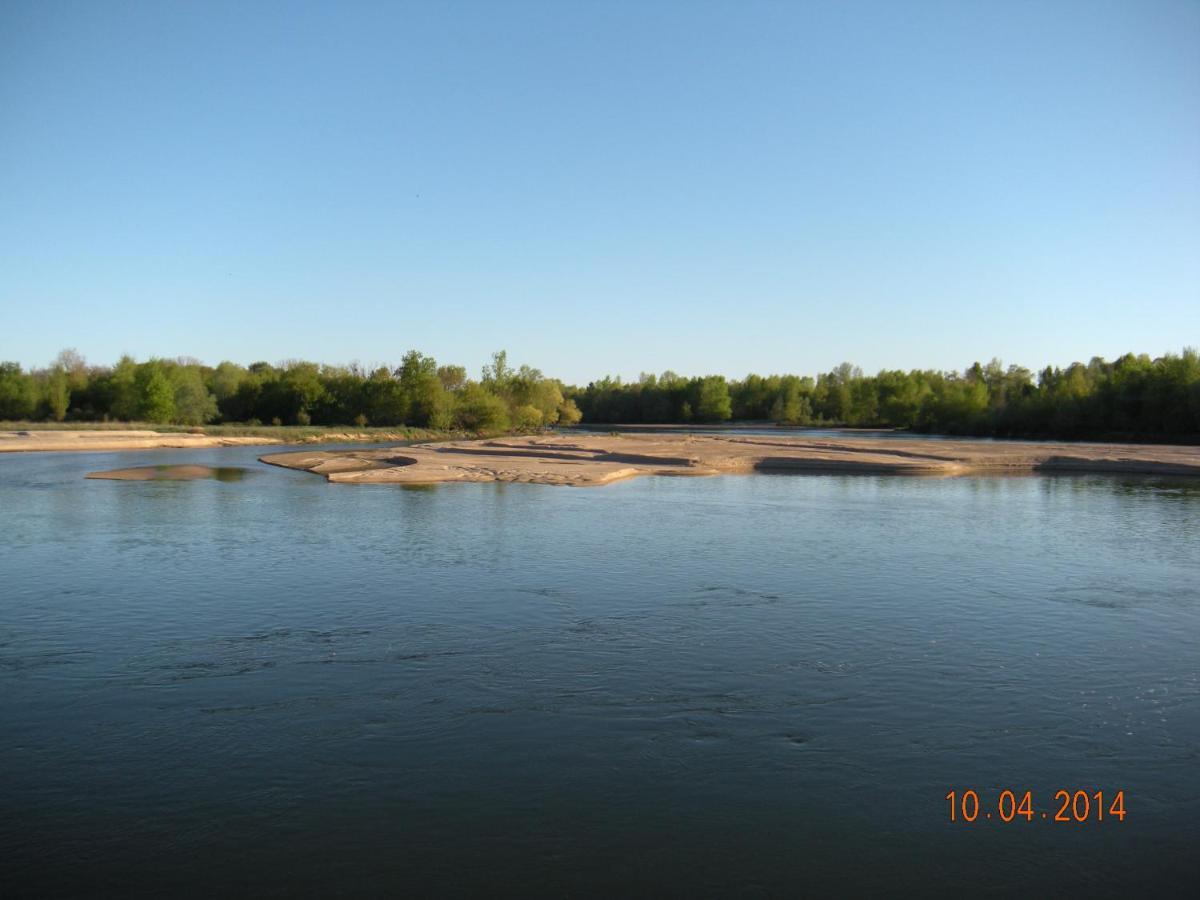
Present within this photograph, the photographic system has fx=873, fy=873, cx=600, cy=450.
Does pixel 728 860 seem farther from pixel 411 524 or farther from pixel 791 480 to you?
pixel 791 480

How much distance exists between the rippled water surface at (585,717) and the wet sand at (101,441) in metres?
35.2

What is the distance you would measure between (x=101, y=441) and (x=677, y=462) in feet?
108

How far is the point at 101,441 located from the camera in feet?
160

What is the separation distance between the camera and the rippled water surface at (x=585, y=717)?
5.75 meters

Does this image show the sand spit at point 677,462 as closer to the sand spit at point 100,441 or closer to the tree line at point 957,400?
the sand spit at point 100,441

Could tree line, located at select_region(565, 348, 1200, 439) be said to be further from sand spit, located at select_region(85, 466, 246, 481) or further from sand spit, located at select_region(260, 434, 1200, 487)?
sand spit, located at select_region(85, 466, 246, 481)

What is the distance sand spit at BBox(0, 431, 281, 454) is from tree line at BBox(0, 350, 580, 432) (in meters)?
13.4

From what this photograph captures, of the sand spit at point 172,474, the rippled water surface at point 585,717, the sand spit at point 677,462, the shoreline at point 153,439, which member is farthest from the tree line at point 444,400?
the rippled water surface at point 585,717

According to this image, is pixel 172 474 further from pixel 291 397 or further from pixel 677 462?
pixel 291 397

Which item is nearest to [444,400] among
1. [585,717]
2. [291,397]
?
[291,397]

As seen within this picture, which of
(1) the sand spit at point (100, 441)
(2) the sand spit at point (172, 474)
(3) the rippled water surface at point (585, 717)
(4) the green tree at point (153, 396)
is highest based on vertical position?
(4) the green tree at point (153, 396)

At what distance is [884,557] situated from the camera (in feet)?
53.9

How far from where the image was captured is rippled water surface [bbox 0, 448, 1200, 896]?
5.75m

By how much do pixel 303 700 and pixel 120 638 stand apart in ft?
11.4
